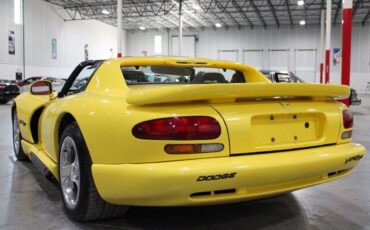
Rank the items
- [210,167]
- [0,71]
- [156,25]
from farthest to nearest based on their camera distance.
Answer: [156,25]
[0,71]
[210,167]

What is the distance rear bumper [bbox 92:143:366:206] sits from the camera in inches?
73.5

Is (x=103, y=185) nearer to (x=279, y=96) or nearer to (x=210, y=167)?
(x=210, y=167)

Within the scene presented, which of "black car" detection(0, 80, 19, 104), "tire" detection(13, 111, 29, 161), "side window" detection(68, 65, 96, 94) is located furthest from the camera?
"black car" detection(0, 80, 19, 104)

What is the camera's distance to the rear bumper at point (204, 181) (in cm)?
187

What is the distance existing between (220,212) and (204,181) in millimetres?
914

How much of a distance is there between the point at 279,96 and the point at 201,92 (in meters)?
0.53

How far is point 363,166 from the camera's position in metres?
4.35

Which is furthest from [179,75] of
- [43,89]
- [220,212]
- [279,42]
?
[279,42]

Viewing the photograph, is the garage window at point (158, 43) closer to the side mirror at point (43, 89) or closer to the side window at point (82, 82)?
the side window at point (82, 82)

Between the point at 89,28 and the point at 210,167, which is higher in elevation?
the point at 89,28

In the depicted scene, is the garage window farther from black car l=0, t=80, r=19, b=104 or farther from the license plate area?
the license plate area

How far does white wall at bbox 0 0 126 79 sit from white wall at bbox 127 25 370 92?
6668 millimetres

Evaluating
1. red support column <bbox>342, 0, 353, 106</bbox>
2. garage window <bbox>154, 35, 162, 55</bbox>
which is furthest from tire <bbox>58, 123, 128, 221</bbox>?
garage window <bbox>154, 35, 162, 55</bbox>

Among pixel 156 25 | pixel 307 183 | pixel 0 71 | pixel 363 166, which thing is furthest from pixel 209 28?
pixel 307 183
